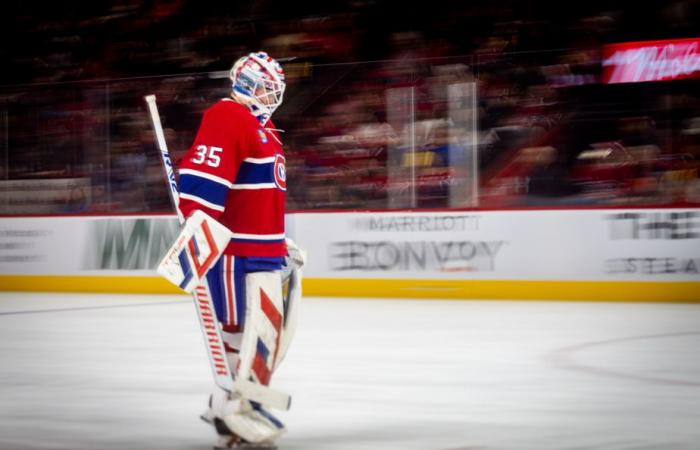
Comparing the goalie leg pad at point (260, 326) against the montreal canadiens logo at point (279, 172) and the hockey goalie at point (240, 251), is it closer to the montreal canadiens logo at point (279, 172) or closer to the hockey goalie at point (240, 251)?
the hockey goalie at point (240, 251)

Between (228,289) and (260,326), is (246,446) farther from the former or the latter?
(228,289)

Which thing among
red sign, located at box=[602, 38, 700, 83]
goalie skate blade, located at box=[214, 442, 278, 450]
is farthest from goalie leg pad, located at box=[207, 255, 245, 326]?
red sign, located at box=[602, 38, 700, 83]

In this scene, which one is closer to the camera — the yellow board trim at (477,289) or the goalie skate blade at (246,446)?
the goalie skate blade at (246,446)

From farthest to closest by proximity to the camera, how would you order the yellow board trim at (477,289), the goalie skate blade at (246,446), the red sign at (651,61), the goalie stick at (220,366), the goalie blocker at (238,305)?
the yellow board trim at (477,289), the red sign at (651,61), the goalie skate blade at (246,446), the goalie stick at (220,366), the goalie blocker at (238,305)

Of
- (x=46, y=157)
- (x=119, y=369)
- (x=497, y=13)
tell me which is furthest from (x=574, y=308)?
(x=46, y=157)

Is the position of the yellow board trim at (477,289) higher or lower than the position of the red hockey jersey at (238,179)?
lower

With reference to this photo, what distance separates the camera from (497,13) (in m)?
15.5

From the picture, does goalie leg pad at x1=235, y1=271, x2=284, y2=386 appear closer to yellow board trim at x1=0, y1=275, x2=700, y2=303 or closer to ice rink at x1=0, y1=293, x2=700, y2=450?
ice rink at x1=0, y1=293, x2=700, y2=450

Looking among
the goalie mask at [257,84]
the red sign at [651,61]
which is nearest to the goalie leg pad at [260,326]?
the goalie mask at [257,84]

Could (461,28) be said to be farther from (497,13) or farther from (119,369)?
(119,369)

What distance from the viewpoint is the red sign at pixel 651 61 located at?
12.9 meters

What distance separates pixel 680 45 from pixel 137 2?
8.97 metres

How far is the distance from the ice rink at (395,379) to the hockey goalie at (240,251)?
11.7 inches

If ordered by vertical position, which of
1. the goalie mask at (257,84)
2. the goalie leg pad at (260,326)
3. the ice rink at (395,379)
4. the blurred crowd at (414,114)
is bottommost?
the ice rink at (395,379)
